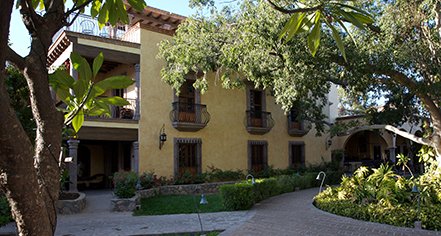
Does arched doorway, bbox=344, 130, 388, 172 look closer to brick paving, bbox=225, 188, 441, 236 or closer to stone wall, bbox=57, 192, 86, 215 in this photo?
brick paving, bbox=225, 188, 441, 236

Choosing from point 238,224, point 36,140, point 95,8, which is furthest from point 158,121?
point 36,140

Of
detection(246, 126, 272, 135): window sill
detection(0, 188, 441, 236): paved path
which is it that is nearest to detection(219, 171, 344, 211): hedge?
detection(0, 188, 441, 236): paved path

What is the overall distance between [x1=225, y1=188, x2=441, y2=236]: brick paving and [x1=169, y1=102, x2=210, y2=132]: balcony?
20.5 ft

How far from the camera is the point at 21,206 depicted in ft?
6.32

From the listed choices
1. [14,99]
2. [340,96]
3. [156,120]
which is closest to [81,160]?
[156,120]

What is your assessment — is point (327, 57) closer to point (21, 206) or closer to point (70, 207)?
point (70, 207)

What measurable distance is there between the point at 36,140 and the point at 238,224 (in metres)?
6.71

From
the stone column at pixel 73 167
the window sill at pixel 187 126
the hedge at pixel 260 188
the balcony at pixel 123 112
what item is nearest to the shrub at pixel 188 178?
the window sill at pixel 187 126

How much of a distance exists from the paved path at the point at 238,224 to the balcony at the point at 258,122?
7.74 meters

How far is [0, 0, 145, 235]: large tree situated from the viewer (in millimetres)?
1859

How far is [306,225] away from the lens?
788cm

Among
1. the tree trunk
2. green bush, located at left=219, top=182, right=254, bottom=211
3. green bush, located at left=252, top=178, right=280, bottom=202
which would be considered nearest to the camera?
the tree trunk

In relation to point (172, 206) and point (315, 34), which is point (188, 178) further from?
point (315, 34)

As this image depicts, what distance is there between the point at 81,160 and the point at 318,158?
1433 centimetres
